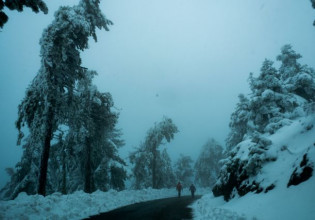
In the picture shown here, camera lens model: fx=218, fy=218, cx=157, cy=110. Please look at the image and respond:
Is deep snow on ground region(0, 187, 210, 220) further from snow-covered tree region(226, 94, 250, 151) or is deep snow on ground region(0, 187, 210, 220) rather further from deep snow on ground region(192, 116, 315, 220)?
snow-covered tree region(226, 94, 250, 151)

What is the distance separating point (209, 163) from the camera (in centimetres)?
5434

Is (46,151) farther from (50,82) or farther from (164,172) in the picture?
(164,172)

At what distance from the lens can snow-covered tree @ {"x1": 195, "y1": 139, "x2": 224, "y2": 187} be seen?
54000 millimetres

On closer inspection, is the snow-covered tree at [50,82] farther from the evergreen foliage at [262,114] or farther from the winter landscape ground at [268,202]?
the evergreen foliage at [262,114]

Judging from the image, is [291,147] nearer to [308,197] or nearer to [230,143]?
[308,197]

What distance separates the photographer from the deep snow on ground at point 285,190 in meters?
5.95

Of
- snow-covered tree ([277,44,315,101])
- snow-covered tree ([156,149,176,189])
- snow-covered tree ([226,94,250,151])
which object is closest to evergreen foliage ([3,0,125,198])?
snow-covered tree ([226,94,250,151])

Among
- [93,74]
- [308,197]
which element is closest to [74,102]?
[93,74]

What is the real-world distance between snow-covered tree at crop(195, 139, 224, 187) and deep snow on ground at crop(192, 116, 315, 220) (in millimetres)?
43931

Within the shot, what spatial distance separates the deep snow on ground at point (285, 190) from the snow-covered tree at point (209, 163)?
144ft

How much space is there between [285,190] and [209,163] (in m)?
48.9

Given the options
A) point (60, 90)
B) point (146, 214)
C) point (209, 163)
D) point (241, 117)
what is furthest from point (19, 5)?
point (209, 163)

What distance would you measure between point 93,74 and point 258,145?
16562 mm

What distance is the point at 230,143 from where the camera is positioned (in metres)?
34.5
